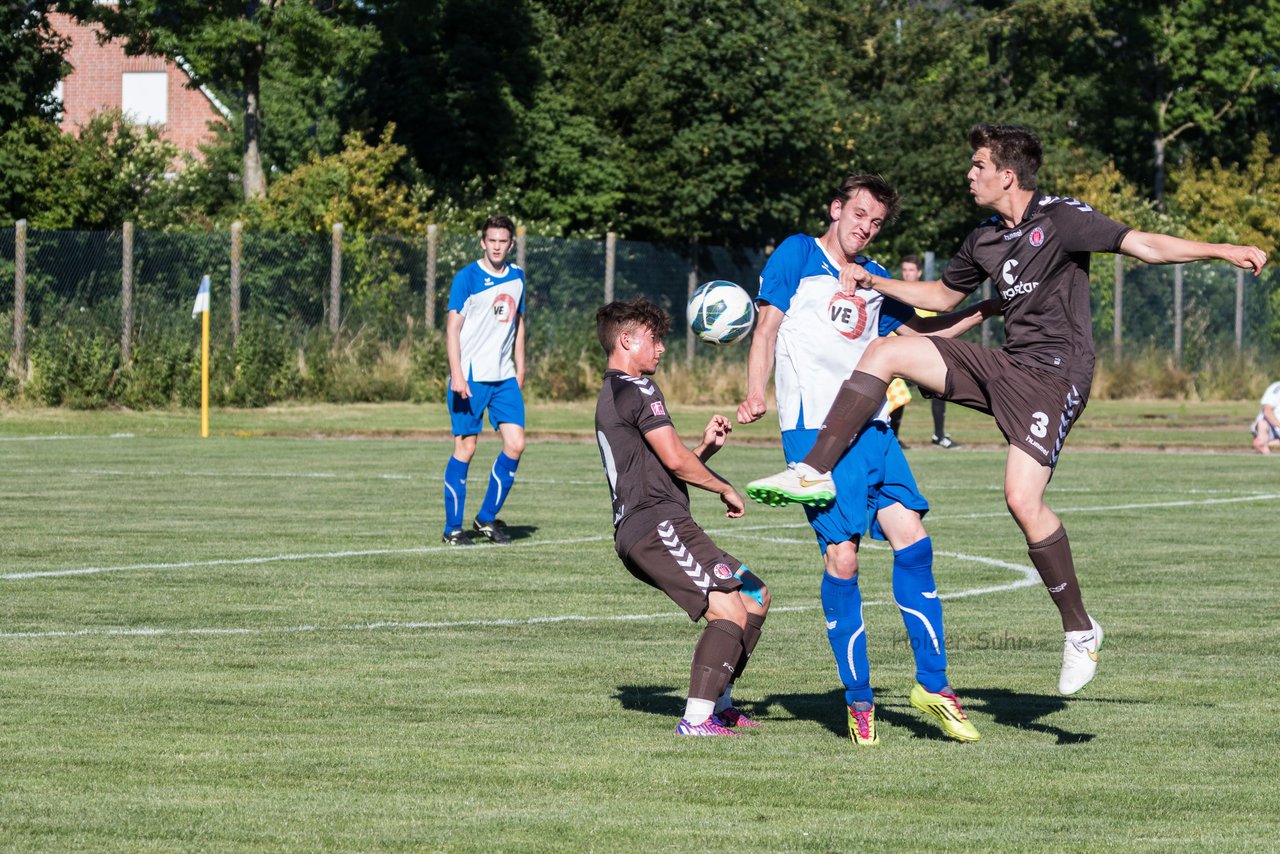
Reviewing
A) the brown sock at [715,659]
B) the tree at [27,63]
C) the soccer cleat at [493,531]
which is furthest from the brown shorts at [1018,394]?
the tree at [27,63]

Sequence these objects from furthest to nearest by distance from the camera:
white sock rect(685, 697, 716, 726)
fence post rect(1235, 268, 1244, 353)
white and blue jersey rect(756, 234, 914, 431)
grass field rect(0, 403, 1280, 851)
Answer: fence post rect(1235, 268, 1244, 353) < white and blue jersey rect(756, 234, 914, 431) < white sock rect(685, 697, 716, 726) < grass field rect(0, 403, 1280, 851)

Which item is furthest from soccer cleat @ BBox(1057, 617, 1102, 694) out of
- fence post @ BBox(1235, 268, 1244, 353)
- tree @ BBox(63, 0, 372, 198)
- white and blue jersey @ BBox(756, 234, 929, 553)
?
fence post @ BBox(1235, 268, 1244, 353)

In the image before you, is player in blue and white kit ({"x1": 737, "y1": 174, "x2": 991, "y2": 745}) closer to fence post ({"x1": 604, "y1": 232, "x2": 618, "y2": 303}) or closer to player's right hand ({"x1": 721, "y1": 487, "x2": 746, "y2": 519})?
player's right hand ({"x1": 721, "y1": 487, "x2": 746, "y2": 519})

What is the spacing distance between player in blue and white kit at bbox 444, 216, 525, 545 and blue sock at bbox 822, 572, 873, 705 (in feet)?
23.6

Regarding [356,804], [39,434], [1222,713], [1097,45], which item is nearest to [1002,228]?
[1222,713]

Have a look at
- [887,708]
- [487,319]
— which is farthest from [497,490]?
[887,708]

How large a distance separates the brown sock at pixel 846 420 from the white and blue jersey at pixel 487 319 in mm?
7772

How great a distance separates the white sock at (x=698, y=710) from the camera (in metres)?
7.52

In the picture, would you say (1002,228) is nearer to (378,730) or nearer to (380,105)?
(378,730)

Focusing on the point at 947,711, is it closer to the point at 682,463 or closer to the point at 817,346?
the point at 682,463

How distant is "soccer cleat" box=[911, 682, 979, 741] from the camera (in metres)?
7.54

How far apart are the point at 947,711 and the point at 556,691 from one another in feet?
5.82

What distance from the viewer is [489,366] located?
15156 mm

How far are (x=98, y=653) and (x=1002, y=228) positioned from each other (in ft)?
15.1
